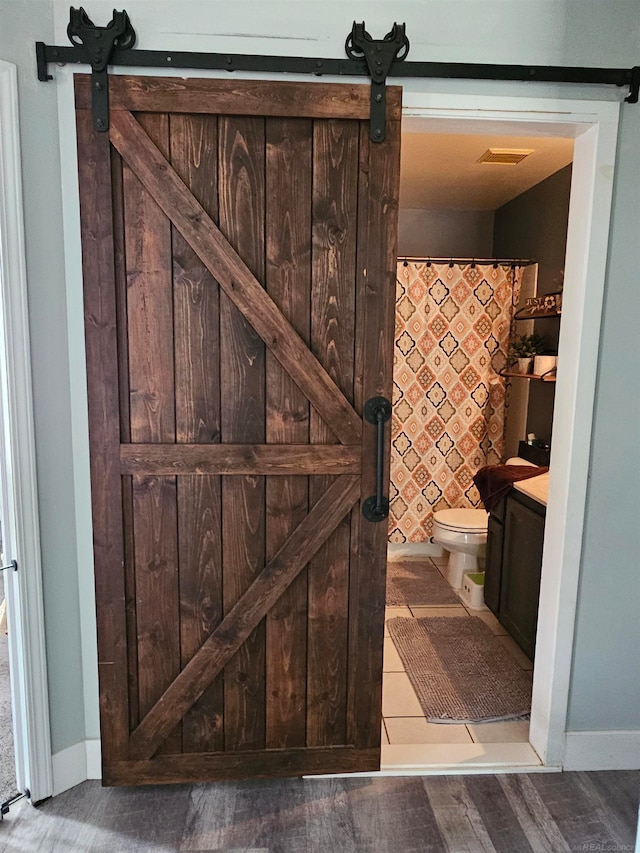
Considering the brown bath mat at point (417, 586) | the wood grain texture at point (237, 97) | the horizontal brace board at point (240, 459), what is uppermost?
the wood grain texture at point (237, 97)

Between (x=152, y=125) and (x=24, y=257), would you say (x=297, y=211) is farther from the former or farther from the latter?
(x=24, y=257)

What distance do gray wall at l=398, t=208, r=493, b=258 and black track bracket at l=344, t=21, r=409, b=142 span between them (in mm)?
2592

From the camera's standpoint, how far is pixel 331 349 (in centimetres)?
185

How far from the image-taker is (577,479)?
6.54 feet

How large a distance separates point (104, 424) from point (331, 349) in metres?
0.71

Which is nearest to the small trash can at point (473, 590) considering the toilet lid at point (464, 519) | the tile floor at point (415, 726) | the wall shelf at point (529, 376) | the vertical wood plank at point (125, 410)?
the toilet lid at point (464, 519)

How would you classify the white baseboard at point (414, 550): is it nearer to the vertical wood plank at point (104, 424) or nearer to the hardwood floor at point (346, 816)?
the hardwood floor at point (346, 816)

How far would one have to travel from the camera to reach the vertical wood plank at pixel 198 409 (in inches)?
69.1

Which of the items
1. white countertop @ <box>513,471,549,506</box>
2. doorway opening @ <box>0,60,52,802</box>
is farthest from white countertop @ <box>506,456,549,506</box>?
doorway opening @ <box>0,60,52,802</box>

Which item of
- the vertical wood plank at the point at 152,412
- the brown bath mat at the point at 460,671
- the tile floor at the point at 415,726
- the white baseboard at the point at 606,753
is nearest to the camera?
the vertical wood plank at the point at 152,412

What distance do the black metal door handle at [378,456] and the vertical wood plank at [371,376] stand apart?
17 mm

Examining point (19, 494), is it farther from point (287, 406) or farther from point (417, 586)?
point (417, 586)

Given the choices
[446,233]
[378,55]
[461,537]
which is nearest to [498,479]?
[461,537]

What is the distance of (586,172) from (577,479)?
3.15 feet
